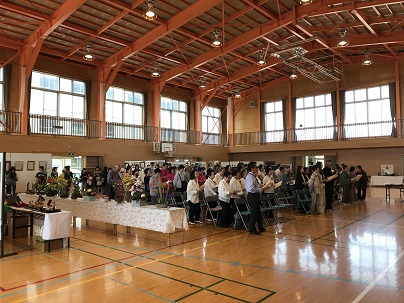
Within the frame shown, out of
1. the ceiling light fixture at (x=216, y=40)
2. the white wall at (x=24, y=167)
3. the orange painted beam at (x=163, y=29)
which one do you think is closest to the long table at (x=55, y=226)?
the white wall at (x=24, y=167)

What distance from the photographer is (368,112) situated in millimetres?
18125

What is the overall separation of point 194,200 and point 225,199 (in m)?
0.89

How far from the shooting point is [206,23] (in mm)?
13461

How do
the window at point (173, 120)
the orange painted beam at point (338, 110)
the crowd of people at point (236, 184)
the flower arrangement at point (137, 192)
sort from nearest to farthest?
the flower arrangement at point (137, 192) < the crowd of people at point (236, 184) < the orange painted beam at point (338, 110) < the window at point (173, 120)

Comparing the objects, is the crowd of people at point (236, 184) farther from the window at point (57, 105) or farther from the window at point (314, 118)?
the window at point (314, 118)

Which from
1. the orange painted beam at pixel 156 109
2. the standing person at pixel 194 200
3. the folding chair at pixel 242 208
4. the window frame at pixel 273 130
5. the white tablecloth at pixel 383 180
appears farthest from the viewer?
the window frame at pixel 273 130

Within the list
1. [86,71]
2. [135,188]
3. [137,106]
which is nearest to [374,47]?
[137,106]

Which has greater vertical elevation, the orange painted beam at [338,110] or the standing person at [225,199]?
the orange painted beam at [338,110]

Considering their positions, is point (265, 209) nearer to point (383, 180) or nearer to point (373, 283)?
point (373, 283)

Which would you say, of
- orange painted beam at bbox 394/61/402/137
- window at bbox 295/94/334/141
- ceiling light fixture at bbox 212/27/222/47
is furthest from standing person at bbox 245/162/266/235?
window at bbox 295/94/334/141

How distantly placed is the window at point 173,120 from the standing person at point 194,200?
1035 cm

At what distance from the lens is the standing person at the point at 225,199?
24.9 feet

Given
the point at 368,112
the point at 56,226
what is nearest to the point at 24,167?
the point at 56,226

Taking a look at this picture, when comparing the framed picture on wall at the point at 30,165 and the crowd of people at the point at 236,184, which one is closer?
the crowd of people at the point at 236,184
